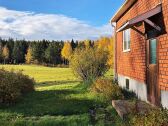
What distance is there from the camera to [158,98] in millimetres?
11234

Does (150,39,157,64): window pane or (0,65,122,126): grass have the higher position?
(150,39,157,64): window pane

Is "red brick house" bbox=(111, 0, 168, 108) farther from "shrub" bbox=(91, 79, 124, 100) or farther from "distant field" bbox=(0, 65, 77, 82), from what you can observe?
"distant field" bbox=(0, 65, 77, 82)

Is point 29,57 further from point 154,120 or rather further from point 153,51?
point 154,120

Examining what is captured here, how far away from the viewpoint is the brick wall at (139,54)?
1063cm

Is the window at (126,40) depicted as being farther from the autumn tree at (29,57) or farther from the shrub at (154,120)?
the autumn tree at (29,57)

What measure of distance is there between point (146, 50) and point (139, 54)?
1218 millimetres

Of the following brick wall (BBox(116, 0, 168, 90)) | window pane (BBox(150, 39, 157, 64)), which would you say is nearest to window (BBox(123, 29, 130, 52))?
brick wall (BBox(116, 0, 168, 90))

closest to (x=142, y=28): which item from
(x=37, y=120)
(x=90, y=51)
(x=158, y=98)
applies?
(x=158, y=98)

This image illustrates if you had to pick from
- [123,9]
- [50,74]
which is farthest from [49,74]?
[123,9]

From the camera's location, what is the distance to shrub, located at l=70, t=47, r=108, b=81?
2546 cm

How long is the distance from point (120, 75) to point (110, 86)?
14.4 ft

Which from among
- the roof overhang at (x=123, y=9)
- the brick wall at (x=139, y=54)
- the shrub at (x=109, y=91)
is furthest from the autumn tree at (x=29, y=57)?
the shrub at (x=109, y=91)

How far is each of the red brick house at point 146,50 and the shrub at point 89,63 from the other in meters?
6.57

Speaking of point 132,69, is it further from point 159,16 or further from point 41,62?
point 41,62
